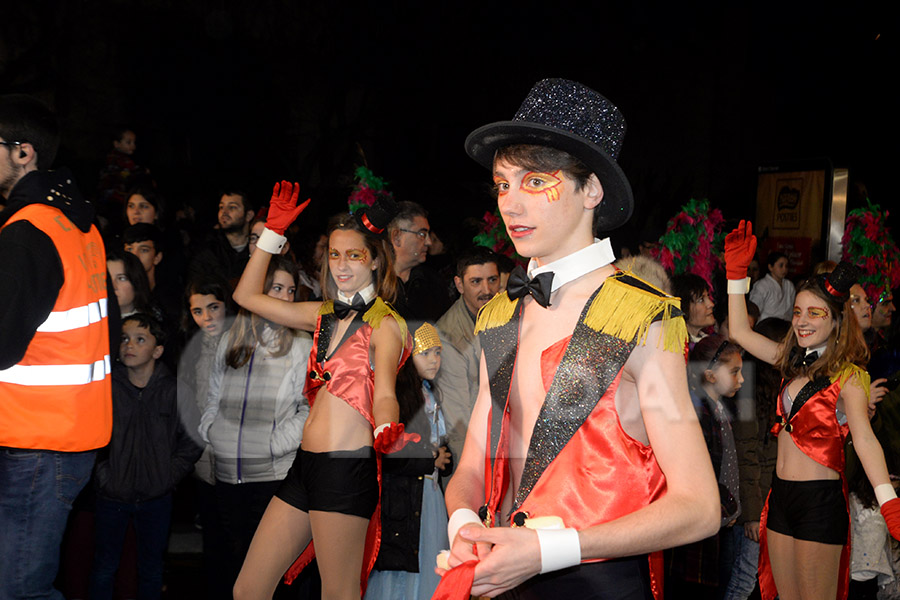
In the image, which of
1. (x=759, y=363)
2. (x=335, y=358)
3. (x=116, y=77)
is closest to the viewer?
(x=335, y=358)

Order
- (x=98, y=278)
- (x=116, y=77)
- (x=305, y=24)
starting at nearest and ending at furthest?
(x=98, y=278) < (x=116, y=77) < (x=305, y=24)

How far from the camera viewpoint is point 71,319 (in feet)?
9.86

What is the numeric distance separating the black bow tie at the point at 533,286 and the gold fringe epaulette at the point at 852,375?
2.54m

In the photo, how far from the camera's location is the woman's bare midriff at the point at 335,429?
137 inches

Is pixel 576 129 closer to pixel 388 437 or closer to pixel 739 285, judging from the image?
pixel 388 437

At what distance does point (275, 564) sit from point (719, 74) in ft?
35.2

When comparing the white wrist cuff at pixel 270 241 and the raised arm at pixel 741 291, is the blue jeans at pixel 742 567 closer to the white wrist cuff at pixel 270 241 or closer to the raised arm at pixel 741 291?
the raised arm at pixel 741 291

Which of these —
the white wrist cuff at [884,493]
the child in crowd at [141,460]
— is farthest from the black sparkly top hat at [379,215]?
the white wrist cuff at [884,493]

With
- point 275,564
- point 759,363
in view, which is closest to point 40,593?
point 275,564

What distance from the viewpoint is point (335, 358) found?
11.8 ft

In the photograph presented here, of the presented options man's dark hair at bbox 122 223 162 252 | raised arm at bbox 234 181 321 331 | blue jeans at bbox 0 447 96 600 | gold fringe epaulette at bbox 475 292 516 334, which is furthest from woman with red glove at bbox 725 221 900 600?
man's dark hair at bbox 122 223 162 252

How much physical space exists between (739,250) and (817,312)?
0.47 meters

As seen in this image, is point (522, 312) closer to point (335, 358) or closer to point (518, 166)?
point (518, 166)

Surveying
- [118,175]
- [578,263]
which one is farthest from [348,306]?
[118,175]
